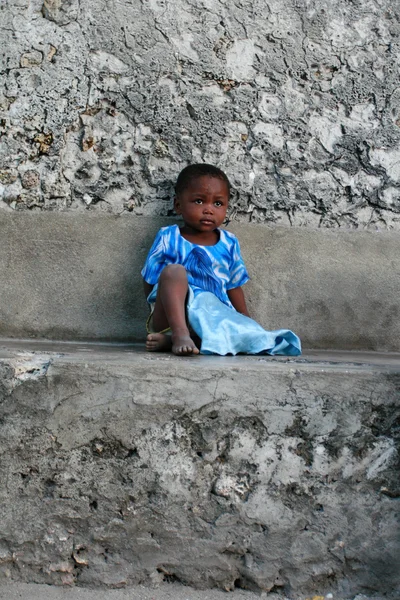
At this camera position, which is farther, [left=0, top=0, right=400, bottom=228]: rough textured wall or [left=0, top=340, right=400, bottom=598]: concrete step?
[left=0, top=0, right=400, bottom=228]: rough textured wall

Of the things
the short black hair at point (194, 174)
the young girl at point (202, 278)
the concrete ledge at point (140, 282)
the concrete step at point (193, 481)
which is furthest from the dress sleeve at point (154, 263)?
the concrete step at point (193, 481)

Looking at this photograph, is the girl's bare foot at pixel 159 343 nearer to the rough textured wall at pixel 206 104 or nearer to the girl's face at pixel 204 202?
the girl's face at pixel 204 202

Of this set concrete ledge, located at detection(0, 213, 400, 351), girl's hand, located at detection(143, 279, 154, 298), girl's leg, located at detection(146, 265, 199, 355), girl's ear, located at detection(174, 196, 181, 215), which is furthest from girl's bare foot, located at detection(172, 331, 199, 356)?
girl's ear, located at detection(174, 196, 181, 215)

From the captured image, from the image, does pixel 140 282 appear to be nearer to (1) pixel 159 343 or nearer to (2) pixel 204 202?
(2) pixel 204 202

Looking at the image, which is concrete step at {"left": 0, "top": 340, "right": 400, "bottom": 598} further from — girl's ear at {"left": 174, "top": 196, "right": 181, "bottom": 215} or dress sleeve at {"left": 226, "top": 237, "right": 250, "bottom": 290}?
girl's ear at {"left": 174, "top": 196, "right": 181, "bottom": 215}

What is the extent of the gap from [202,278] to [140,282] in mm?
284

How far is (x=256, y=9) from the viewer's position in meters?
3.19

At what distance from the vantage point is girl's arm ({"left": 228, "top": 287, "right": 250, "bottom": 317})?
3053mm

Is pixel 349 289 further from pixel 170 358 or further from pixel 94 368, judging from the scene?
pixel 94 368

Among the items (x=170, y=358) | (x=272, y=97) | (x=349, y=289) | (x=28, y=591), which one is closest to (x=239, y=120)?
(x=272, y=97)

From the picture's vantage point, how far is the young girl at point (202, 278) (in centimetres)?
262

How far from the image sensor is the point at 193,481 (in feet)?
6.25

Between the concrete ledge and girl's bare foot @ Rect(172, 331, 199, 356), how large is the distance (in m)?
0.62

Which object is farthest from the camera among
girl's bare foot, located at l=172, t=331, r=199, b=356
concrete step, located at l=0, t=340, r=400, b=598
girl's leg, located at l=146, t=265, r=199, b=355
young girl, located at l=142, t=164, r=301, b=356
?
young girl, located at l=142, t=164, r=301, b=356
